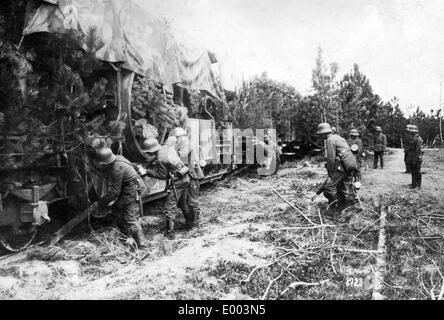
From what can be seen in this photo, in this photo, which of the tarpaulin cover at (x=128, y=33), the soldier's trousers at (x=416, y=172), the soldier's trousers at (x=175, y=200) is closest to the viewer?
the tarpaulin cover at (x=128, y=33)

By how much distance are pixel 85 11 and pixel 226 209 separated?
14.3ft

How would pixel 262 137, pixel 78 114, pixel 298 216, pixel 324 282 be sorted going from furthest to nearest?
pixel 262 137
pixel 298 216
pixel 78 114
pixel 324 282

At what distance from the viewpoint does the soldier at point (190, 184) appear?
20.2ft

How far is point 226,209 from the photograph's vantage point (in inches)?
302

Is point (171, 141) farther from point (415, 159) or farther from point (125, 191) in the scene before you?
point (415, 159)

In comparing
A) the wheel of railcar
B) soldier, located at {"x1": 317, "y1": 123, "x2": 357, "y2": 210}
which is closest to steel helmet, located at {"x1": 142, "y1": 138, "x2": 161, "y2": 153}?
the wheel of railcar

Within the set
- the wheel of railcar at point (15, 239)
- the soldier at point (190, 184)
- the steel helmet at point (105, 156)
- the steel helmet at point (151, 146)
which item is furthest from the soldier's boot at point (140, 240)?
the steel helmet at point (151, 146)

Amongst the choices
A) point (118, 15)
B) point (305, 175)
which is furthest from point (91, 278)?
point (305, 175)

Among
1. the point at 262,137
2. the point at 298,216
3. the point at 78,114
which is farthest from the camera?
the point at 262,137

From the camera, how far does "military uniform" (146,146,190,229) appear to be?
231 inches

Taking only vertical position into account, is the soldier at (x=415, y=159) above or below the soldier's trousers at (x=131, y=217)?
above

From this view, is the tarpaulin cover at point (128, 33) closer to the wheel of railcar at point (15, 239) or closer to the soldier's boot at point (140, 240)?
the wheel of railcar at point (15, 239)

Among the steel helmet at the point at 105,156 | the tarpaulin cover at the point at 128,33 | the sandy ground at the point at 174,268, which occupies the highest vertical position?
the tarpaulin cover at the point at 128,33
